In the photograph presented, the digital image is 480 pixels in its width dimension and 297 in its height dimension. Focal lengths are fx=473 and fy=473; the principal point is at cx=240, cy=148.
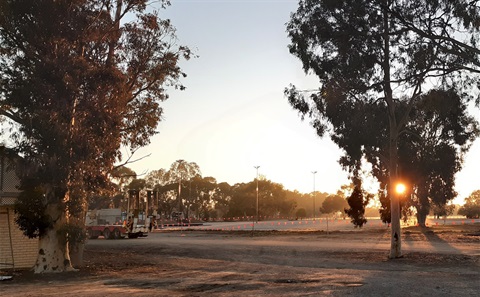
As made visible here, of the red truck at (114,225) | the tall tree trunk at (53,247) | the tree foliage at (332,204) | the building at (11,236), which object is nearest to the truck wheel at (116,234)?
the red truck at (114,225)

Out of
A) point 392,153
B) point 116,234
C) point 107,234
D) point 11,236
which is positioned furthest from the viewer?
point 107,234

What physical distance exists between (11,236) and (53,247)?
8.07 feet

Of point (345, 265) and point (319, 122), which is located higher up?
point (319, 122)

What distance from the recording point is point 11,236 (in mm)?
18875

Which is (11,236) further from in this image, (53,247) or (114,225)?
(114,225)

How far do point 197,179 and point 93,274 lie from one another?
359 ft

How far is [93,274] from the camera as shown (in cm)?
1714

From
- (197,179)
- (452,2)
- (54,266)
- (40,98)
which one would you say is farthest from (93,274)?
(197,179)

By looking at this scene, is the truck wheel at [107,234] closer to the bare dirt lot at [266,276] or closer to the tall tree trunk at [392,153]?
the bare dirt lot at [266,276]

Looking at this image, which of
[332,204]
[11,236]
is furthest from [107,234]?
[332,204]

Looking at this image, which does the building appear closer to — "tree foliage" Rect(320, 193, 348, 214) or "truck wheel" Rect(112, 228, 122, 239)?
"truck wheel" Rect(112, 228, 122, 239)

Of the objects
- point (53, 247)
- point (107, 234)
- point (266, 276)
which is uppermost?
point (53, 247)

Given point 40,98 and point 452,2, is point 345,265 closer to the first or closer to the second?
point 452,2

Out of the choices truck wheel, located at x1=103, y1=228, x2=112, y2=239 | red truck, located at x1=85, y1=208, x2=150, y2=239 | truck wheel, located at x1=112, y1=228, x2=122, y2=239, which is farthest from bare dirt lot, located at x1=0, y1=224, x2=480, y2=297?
truck wheel, located at x1=103, y1=228, x2=112, y2=239
